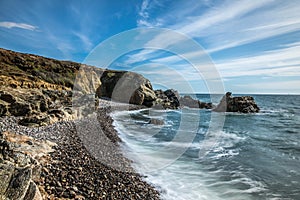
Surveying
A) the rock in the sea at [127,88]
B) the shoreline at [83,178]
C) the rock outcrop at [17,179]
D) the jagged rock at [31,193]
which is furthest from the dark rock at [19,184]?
the rock in the sea at [127,88]

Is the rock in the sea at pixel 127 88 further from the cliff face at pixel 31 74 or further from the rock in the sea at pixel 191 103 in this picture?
the rock in the sea at pixel 191 103

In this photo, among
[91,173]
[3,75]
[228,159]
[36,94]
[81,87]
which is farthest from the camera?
[81,87]

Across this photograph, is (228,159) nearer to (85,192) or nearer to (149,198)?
(149,198)

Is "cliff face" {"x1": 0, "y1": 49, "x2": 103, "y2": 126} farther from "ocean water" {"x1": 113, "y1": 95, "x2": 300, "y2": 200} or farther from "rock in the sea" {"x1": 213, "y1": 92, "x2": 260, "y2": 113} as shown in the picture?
"rock in the sea" {"x1": 213, "y1": 92, "x2": 260, "y2": 113}

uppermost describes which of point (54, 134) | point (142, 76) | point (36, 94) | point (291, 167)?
point (142, 76)

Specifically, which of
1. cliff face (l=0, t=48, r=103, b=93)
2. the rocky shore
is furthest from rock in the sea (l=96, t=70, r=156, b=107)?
the rocky shore

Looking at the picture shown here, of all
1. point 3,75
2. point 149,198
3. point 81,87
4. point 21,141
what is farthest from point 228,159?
point 81,87

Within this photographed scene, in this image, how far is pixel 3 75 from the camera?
1883 cm

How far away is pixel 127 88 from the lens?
53031 millimetres

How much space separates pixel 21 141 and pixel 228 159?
12028 millimetres

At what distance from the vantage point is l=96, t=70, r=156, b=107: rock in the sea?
48822mm

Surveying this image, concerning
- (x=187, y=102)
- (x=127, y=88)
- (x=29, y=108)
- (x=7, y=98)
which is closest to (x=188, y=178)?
(x=29, y=108)

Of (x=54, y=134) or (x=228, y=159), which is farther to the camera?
(x=228, y=159)

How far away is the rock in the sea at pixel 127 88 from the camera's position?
48.8 m
